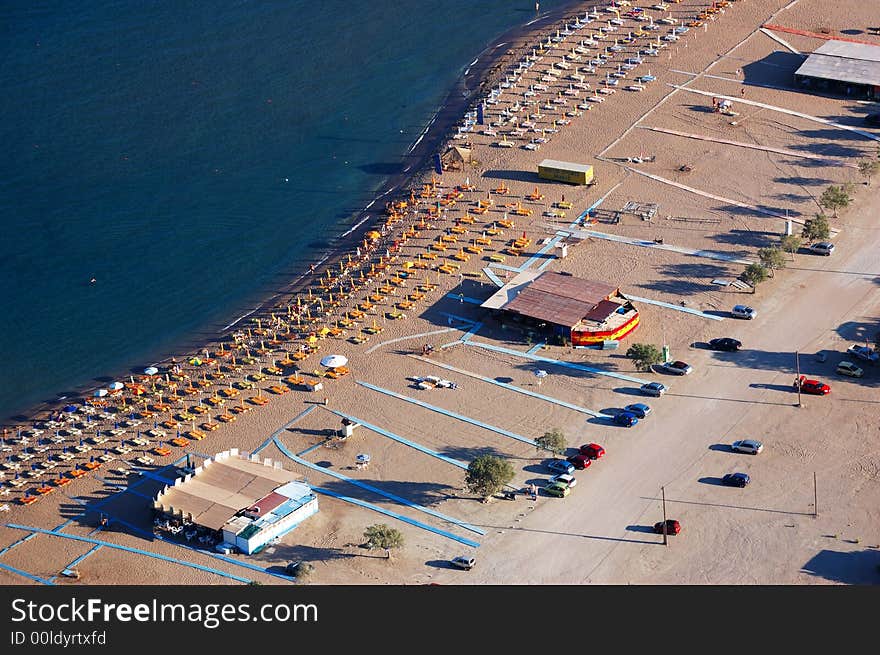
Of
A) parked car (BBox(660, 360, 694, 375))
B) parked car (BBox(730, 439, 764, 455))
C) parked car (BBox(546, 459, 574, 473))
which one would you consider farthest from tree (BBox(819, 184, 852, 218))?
parked car (BBox(546, 459, 574, 473))

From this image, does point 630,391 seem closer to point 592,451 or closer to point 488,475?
point 592,451

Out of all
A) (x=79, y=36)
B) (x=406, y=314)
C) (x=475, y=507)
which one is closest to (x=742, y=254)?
(x=406, y=314)

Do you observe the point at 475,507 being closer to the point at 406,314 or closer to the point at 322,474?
the point at 322,474

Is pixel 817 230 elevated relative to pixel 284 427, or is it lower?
elevated

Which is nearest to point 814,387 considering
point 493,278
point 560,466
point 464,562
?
point 560,466

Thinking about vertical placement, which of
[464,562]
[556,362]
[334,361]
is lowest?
[464,562]

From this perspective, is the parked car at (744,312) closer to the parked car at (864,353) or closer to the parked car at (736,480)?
the parked car at (864,353)

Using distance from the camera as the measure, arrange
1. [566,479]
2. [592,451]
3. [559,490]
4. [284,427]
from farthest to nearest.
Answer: [284,427], [592,451], [566,479], [559,490]
